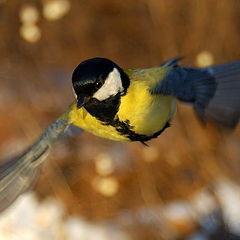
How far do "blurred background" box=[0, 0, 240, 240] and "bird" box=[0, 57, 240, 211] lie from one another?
136 centimetres

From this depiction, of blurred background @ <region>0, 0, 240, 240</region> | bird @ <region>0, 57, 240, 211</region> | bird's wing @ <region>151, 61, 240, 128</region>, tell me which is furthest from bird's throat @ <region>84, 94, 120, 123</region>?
blurred background @ <region>0, 0, 240, 240</region>

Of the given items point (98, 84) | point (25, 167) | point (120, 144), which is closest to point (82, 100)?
point (98, 84)

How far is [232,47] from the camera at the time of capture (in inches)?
137

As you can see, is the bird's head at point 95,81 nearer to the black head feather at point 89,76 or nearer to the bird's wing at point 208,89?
the black head feather at point 89,76

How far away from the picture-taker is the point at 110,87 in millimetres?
1604

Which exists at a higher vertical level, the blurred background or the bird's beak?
the bird's beak

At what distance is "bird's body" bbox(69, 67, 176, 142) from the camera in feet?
5.37

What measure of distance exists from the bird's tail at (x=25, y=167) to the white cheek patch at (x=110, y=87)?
0.71 ft

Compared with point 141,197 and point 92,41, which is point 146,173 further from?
point 92,41

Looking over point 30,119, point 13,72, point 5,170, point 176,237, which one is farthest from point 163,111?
point 13,72

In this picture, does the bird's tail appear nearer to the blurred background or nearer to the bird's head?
the bird's head

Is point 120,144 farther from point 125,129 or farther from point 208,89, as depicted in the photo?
point 125,129

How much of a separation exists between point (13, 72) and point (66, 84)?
0.90ft

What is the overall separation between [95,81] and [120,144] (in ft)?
5.82
